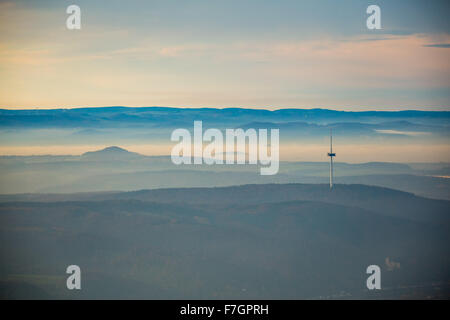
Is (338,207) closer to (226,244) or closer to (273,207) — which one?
(273,207)

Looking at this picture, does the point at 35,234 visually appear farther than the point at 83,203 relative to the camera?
No

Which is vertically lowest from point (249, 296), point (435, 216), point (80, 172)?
point (249, 296)

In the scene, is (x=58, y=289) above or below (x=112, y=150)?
below

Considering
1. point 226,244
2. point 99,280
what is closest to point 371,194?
point 226,244

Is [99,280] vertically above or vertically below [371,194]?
below
